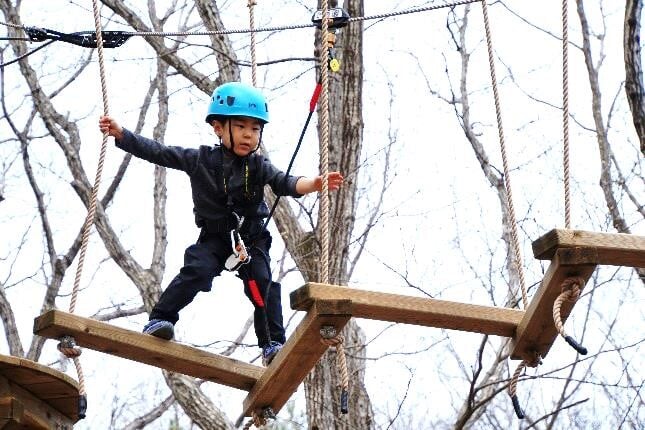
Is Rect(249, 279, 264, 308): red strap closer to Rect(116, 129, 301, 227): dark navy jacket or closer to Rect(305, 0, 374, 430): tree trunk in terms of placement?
Rect(116, 129, 301, 227): dark navy jacket

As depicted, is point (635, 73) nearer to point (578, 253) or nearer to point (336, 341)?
point (578, 253)

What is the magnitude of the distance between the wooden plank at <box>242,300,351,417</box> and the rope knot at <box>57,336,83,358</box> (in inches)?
29.1

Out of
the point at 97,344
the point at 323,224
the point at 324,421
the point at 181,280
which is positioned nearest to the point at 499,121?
the point at 323,224

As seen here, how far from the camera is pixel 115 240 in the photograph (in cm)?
930

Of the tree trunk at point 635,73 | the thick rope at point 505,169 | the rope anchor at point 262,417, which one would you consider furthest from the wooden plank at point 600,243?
the tree trunk at point 635,73

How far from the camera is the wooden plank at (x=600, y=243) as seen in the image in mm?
4090

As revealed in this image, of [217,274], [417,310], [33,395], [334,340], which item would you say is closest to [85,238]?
[217,274]

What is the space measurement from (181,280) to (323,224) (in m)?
0.79

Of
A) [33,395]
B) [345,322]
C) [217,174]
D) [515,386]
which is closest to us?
[345,322]

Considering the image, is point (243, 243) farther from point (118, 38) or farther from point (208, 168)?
point (118, 38)

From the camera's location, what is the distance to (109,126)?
16.0 ft

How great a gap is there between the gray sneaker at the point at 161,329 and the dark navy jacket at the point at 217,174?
0.50 meters

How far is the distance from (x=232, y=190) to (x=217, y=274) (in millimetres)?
354

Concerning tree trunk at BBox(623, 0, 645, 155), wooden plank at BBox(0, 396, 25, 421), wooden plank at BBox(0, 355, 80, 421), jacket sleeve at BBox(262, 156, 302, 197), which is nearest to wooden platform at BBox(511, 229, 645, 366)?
jacket sleeve at BBox(262, 156, 302, 197)
